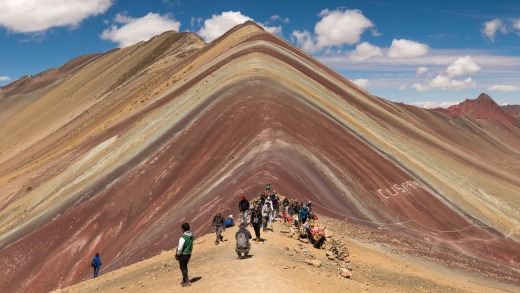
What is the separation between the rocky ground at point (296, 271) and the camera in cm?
1484

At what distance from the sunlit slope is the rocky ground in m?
5.52

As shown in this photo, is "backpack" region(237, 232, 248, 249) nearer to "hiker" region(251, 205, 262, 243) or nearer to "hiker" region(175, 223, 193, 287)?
"hiker" region(251, 205, 262, 243)

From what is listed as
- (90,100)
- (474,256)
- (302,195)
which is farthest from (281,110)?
(90,100)

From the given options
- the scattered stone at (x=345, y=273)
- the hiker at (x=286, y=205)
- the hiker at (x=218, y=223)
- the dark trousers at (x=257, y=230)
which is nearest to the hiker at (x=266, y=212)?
the dark trousers at (x=257, y=230)

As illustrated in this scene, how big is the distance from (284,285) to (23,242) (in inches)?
1275

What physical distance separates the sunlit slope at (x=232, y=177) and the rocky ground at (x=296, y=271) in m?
5.52

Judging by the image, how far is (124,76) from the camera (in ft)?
413

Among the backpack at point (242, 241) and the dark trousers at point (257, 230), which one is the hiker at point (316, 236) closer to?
the dark trousers at point (257, 230)

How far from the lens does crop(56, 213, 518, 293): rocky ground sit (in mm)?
14844

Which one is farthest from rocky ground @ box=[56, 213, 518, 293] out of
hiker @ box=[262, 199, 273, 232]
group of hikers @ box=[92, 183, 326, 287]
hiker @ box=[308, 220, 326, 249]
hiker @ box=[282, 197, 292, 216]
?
hiker @ box=[282, 197, 292, 216]

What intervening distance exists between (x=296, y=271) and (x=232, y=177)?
1813 centimetres

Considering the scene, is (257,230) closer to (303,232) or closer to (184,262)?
(303,232)

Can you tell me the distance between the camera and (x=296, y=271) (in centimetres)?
1581

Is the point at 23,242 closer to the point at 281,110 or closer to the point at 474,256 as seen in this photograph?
the point at 281,110
